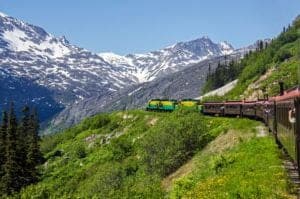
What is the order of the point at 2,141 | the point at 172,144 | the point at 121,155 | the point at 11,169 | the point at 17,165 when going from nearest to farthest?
1. the point at 172,144
2. the point at 11,169
3. the point at 17,165
4. the point at 121,155
5. the point at 2,141

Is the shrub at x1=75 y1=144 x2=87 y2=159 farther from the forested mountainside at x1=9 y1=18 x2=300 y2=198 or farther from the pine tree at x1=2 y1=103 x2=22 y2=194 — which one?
the pine tree at x1=2 y1=103 x2=22 y2=194

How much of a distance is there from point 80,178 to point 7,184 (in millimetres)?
14975

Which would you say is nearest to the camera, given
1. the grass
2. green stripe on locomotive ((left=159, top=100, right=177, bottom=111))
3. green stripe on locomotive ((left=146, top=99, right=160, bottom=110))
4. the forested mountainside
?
the grass

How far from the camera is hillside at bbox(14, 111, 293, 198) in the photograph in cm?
3224

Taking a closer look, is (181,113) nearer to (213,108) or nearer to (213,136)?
(213,136)

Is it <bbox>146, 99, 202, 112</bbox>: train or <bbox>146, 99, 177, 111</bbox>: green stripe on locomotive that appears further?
<bbox>146, 99, 177, 111</bbox>: green stripe on locomotive

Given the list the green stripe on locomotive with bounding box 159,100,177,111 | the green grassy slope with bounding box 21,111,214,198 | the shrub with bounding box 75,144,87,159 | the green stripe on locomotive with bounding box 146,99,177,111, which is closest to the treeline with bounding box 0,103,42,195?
the green grassy slope with bounding box 21,111,214,198

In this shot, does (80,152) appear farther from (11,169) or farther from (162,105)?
(11,169)

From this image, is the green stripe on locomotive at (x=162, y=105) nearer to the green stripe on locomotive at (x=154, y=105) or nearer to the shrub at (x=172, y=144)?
the green stripe on locomotive at (x=154, y=105)

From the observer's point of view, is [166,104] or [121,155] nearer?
[121,155]

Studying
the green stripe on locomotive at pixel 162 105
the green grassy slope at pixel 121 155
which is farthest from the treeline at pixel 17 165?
the green stripe on locomotive at pixel 162 105

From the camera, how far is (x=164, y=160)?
6303cm

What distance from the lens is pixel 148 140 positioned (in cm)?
6838

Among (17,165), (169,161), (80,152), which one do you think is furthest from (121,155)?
(169,161)
